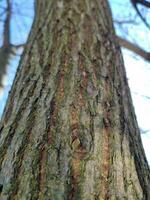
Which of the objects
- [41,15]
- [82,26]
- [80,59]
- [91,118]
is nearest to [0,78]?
[41,15]

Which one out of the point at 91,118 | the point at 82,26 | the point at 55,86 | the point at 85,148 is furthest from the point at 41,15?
the point at 85,148

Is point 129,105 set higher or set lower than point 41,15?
lower

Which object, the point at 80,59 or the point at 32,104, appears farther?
the point at 80,59

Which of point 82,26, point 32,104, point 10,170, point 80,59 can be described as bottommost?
point 10,170

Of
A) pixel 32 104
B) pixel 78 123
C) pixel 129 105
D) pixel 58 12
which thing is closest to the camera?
pixel 78 123

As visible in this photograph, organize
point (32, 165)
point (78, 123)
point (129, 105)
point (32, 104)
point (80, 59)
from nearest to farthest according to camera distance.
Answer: point (32, 165), point (78, 123), point (32, 104), point (129, 105), point (80, 59)

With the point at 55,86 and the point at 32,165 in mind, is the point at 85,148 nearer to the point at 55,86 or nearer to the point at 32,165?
the point at 32,165
